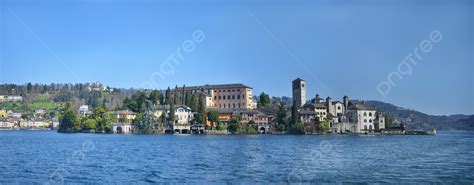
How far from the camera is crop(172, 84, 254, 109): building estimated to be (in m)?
133

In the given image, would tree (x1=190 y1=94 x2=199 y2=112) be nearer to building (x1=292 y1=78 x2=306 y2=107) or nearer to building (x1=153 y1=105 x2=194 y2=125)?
building (x1=153 y1=105 x2=194 y2=125)

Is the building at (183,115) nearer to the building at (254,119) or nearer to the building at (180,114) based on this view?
the building at (180,114)

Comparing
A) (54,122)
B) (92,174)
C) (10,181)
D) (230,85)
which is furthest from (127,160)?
(54,122)

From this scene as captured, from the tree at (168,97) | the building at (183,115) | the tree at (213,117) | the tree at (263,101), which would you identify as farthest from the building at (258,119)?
the tree at (263,101)

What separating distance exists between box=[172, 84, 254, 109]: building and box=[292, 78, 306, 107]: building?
10962mm

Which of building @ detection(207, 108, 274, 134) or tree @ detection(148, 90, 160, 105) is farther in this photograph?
tree @ detection(148, 90, 160, 105)

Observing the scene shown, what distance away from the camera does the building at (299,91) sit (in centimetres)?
13100

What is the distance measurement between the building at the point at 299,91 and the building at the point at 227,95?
1096 centimetres

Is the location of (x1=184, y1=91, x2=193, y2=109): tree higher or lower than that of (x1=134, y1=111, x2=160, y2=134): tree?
higher

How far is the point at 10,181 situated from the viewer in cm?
2688

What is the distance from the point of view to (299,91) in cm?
13162

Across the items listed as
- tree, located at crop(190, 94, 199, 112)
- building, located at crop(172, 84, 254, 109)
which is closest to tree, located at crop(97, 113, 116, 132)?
tree, located at crop(190, 94, 199, 112)

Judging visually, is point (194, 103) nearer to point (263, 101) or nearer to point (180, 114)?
point (180, 114)

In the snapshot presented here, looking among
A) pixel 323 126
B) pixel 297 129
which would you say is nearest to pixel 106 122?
pixel 297 129
